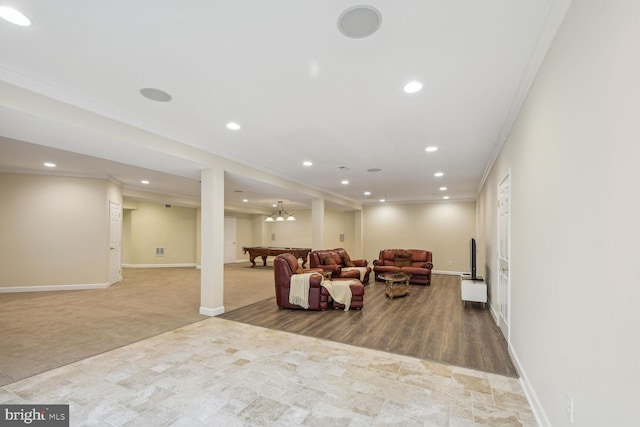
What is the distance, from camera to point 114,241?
24.2ft

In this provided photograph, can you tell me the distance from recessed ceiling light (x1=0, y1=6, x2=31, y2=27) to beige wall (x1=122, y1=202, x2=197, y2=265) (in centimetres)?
990

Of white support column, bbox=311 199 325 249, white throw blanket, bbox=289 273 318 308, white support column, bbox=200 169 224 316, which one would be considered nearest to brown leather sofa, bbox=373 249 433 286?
white support column, bbox=311 199 325 249

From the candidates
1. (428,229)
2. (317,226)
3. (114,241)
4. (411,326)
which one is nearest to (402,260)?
(428,229)

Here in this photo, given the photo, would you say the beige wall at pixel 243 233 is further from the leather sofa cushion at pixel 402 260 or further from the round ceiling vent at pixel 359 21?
the round ceiling vent at pixel 359 21

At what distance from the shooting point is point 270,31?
1.87 m

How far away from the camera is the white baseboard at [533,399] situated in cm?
192

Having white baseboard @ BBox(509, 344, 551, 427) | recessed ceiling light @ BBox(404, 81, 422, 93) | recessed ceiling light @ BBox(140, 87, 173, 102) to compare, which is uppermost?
recessed ceiling light @ BBox(140, 87, 173, 102)

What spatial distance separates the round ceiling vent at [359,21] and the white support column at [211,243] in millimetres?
3325

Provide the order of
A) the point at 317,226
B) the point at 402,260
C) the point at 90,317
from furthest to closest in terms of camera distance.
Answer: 1. the point at 402,260
2. the point at 317,226
3. the point at 90,317

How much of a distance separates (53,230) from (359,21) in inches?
317

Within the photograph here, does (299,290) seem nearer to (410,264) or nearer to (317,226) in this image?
(317,226)

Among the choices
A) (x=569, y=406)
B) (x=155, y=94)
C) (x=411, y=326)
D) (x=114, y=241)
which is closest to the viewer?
(x=569, y=406)

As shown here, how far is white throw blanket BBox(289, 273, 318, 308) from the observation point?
4.91 metres

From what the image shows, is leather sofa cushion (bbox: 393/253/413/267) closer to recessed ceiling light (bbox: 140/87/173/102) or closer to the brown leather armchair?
the brown leather armchair
